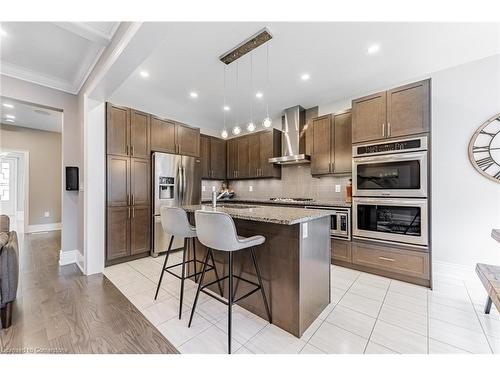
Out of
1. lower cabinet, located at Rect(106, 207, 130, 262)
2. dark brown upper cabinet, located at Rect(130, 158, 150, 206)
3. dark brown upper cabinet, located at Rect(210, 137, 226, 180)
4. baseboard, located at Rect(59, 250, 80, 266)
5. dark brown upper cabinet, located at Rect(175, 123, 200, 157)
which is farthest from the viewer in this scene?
dark brown upper cabinet, located at Rect(210, 137, 226, 180)

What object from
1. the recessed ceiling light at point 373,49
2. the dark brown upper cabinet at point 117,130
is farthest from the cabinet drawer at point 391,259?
the dark brown upper cabinet at point 117,130

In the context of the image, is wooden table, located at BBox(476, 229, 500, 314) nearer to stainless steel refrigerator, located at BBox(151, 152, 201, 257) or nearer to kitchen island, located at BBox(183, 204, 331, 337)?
kitchen island, located at BBox(183, 204, 331, 337)

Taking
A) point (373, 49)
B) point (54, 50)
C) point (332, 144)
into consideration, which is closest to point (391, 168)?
point (332, 144)

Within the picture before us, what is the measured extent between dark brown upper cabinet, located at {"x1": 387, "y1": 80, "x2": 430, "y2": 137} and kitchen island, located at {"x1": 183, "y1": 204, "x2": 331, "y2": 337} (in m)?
1.59

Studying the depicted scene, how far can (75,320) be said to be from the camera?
1.84 metres

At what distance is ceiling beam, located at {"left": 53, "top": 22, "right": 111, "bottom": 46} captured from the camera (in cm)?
194

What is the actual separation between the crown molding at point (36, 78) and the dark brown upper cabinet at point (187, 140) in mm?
1611

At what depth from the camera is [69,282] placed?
2611mm

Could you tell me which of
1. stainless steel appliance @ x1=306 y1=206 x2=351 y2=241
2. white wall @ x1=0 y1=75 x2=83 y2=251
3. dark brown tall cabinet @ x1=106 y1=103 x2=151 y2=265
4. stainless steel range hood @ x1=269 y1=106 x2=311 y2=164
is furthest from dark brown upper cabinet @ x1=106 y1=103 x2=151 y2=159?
stainless steel appliance @ x1=306 y1=206 x2=351 y2=241

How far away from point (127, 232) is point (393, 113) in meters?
4.05

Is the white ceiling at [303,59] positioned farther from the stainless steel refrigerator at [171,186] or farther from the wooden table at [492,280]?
the wooden table at [492,280]

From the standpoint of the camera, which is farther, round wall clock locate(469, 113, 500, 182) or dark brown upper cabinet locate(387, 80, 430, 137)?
round wall clock locate(469, 113, 500, 182)

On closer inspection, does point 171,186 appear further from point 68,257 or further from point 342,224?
point 342,224
